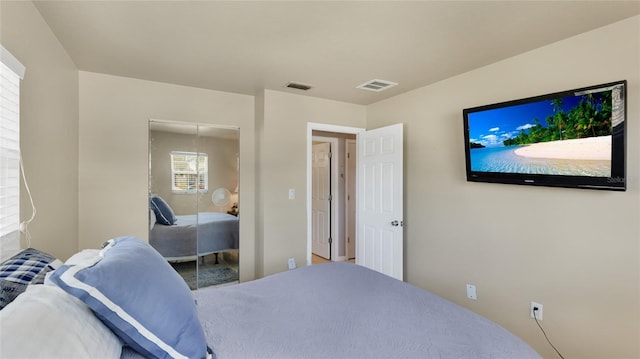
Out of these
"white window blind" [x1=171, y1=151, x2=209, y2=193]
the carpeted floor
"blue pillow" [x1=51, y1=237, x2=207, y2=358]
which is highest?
"white window blind" [x1=171, y1=151, x2=209, y2=193]

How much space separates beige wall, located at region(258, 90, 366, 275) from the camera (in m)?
3.45

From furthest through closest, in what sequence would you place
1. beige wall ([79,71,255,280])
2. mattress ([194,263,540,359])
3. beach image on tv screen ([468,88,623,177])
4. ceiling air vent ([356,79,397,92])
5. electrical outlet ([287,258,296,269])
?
electrical outlet ([287,258,296,269]) < ceiling air vent ([356,79,397,92]) < beige wall ([79,71,255,280]) < beach image on tv screen ([468,88,623,177]) < mattress ([194,263,540,359])

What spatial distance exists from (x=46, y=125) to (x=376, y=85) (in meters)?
2.76

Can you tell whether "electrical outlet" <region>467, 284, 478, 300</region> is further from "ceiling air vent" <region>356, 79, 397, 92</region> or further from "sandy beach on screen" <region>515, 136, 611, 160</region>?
"ceiling air vent" <region>356, 79, 397, 92</region>

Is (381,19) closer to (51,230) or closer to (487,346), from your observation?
(487,346)

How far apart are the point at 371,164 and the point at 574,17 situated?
2.20m

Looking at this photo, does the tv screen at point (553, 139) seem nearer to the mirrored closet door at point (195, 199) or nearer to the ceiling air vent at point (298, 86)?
the ceiling air vent at point (298, 86)

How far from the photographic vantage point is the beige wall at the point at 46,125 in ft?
5.31

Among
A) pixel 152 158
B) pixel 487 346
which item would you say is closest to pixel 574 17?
pixel 487 346

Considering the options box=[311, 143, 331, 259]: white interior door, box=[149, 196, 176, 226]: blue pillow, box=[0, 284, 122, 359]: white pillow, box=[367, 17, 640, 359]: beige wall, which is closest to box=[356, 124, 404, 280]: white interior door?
box=[367, 17, 640, 359]: beige wall

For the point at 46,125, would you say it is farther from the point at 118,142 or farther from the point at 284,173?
the point at 284,173

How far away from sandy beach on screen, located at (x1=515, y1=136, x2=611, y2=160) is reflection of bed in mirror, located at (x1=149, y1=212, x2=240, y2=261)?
2.98 meters

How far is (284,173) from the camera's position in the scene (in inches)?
141

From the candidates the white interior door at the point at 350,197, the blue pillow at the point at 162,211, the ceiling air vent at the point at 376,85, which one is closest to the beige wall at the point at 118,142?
the blue pillow at the point at 162,211
